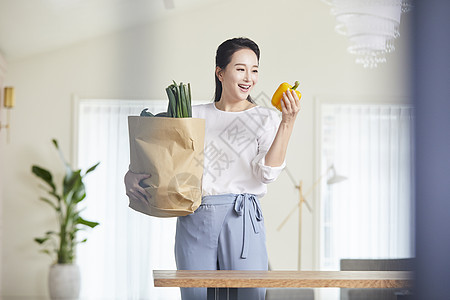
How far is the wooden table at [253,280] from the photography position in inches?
19.1

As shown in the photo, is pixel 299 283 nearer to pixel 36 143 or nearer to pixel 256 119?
pixel 256 119

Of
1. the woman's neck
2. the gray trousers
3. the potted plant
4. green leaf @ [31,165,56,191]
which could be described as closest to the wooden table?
the gray trousers

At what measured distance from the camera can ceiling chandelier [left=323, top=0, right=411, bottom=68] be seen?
37 centimetres

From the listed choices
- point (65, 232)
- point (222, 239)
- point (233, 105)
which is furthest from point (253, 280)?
point (65, 232)

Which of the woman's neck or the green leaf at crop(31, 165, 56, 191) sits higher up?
the woman's neck

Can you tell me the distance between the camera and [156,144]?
516 mm

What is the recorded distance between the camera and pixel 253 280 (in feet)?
1.61

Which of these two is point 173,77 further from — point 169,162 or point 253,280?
point 253,280

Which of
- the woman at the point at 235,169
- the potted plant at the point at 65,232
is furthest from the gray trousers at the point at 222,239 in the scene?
the potted plant at the point at 65,232

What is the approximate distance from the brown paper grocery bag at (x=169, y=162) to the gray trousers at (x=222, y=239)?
0.02m

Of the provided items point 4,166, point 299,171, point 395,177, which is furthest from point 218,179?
point 4,166

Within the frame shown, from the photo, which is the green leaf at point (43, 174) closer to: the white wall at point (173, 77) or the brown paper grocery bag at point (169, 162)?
the white wall at point (173, 77)

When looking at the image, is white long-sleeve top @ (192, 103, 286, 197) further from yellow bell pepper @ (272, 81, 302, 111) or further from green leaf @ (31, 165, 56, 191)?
green leaf @ (31, 165, 56, 191)

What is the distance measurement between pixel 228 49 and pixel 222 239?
187mm
